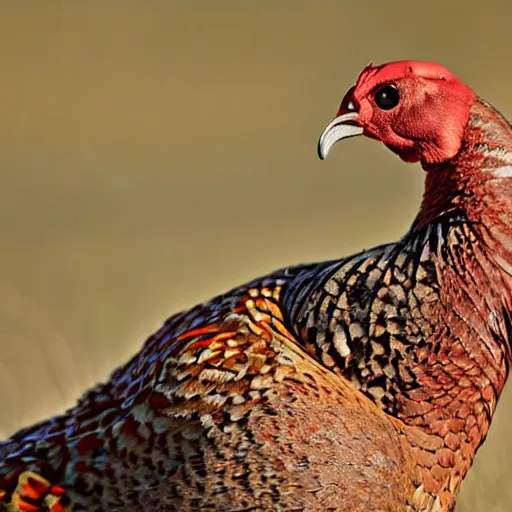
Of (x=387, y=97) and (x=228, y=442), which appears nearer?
(x=228, y=442)

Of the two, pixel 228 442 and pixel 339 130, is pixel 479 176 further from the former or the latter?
pixel 228 442

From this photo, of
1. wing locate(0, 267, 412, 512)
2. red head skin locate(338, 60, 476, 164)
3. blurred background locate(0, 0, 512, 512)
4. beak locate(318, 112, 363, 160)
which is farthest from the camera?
blurred background locate(0, 0, 512, 512)

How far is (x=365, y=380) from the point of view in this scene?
11.4ft

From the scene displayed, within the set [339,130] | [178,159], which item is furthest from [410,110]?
[178,159]

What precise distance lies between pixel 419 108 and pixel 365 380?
29.8 inches

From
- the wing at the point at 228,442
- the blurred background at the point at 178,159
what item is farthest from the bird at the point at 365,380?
the blurred background at the point at 178,159

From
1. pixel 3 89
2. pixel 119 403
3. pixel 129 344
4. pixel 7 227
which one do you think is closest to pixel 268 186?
pixel 7 227

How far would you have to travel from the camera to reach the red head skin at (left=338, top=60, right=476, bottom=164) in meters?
3.49

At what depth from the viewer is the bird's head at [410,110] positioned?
349 cm

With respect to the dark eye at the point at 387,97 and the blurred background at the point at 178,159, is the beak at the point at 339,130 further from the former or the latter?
the blurred background at the point at 178,159

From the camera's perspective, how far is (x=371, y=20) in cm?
1074

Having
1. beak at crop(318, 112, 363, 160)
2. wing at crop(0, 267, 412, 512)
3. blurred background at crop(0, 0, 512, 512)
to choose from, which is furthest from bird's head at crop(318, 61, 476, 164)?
blurred background at crop(0, 0, 512, 512)

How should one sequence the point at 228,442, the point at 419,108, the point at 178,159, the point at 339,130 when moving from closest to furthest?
the point at 228,442 → the point at 419,108 → the point at 339,130 → the point at 178,159

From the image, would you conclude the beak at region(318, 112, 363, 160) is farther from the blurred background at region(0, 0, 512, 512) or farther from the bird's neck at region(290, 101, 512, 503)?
the blurred background at region(0, 0, 512, 512)
